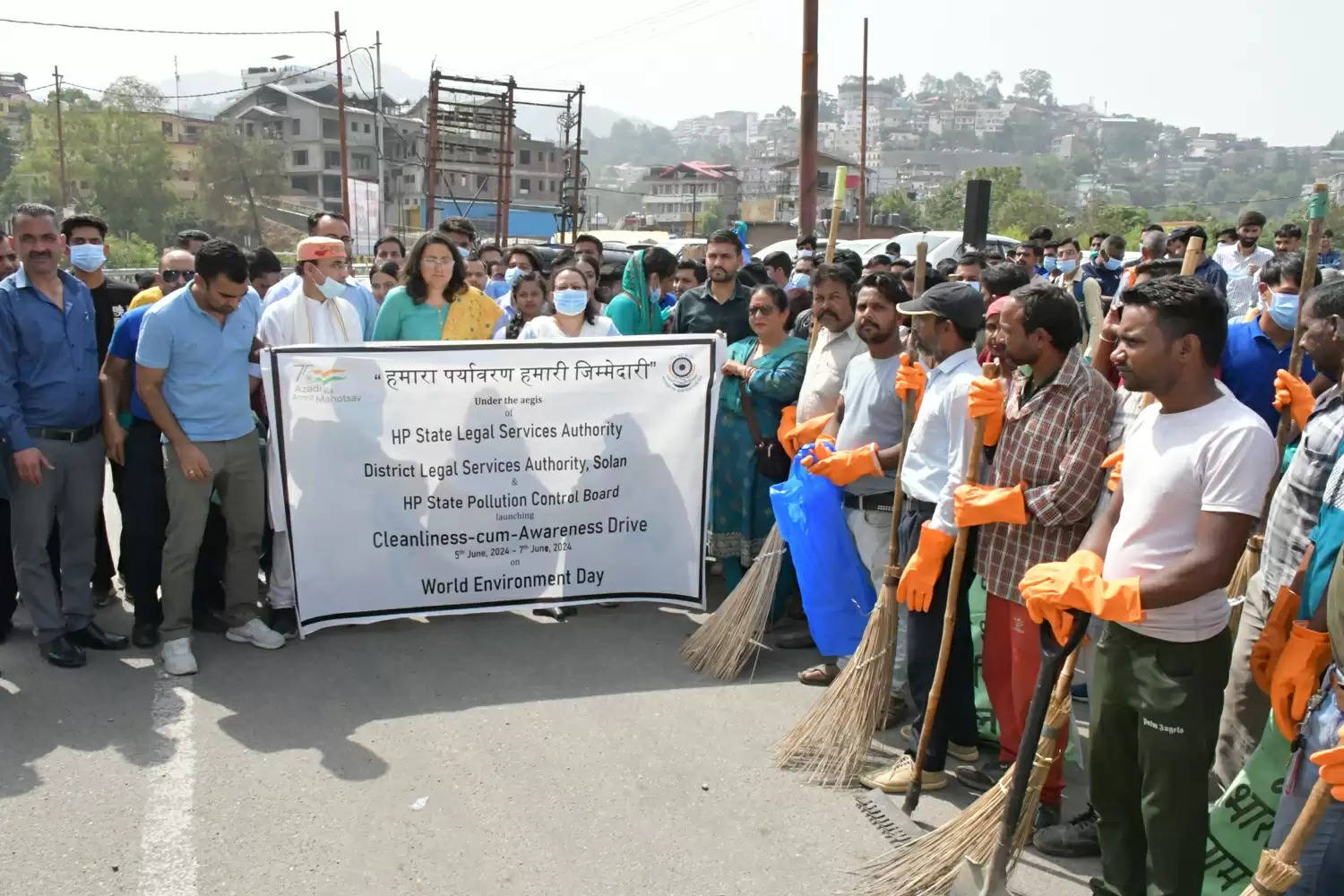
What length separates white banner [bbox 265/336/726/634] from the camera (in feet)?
17.4

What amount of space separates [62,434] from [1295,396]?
5270 mm

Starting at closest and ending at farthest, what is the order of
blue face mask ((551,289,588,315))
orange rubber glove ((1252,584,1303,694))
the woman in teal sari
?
orange rubber glove ((1252,584,1303,694)) → the woman in teal sari → blue face mask ((551,289,588,315))

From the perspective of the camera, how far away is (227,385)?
5113 mm

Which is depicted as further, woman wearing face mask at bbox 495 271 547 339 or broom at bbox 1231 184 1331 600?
woman wearing face mask at bbox 495 271 547 339

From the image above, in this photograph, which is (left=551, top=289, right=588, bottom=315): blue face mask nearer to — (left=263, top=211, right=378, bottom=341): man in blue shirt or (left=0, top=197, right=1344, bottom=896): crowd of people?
(left=0, top=197, right=1344, bottom=896): crowd of people

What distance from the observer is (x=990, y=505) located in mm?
3531

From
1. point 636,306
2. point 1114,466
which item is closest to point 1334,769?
point 1114,466

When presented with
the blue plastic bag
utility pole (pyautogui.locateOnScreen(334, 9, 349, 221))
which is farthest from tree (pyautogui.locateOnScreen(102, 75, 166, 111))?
the blue plastic bag

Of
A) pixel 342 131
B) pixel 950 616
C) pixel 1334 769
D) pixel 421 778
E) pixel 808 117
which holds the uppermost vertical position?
pixel 342 131

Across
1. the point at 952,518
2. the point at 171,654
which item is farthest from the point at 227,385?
the point at 952,518

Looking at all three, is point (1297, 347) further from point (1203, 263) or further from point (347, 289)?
point (347, 289)

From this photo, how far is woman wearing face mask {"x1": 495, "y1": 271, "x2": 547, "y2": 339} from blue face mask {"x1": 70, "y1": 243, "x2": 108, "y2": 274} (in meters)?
2.46

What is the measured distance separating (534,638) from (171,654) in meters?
1.71

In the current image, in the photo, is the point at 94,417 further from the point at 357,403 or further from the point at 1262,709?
the point at 1262,709
